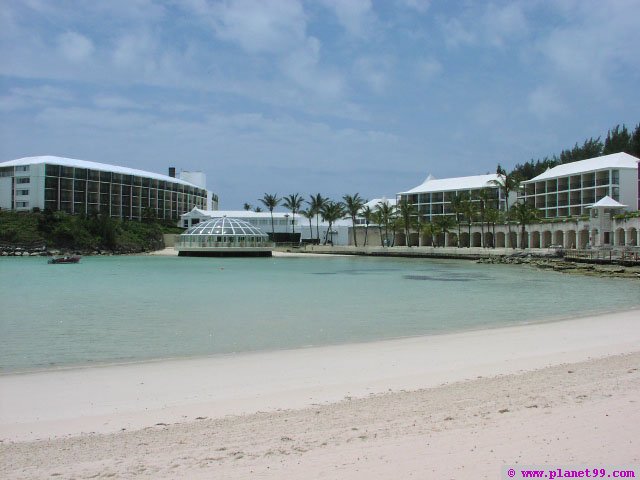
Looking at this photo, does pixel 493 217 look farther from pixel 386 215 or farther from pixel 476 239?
pixel 386 215

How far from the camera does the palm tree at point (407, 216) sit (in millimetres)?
102312

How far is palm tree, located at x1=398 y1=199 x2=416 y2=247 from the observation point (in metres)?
102

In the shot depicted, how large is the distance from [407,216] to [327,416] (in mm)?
95759

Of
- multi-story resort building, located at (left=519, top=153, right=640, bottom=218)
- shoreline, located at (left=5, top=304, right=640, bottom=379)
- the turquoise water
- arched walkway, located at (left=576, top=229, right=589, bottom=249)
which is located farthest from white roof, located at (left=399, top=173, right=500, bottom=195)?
shoreline, located at (left=5, top=304, right=640, bottom=379)

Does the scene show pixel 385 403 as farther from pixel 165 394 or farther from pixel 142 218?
pixel 142 218

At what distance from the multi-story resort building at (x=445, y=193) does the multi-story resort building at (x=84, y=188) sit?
4938 cm

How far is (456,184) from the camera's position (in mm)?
111375

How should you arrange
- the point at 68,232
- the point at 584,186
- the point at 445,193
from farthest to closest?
the point at 445,193, the point at 68,232, the point at 584,186

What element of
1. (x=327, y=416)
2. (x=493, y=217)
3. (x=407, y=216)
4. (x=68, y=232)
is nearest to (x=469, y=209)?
(x=493, y=217)

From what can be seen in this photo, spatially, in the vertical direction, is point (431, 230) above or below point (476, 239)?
above

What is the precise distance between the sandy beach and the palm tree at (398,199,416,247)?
89680mm

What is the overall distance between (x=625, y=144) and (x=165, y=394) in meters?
124

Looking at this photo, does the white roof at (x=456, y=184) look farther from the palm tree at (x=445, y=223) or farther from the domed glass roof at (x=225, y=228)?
the domed glass roof at (x=225, y=228)

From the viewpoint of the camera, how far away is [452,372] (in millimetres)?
11086
